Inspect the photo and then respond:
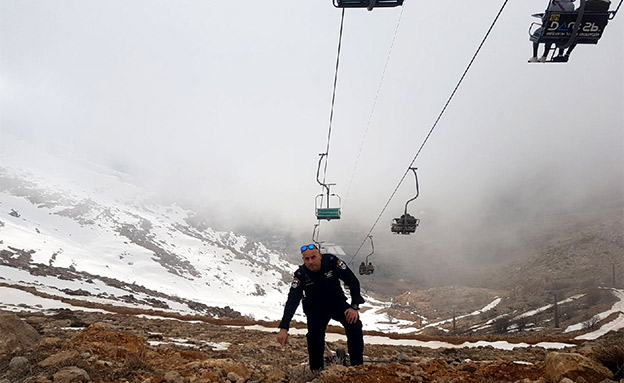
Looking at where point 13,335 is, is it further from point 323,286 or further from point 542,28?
point 542,28

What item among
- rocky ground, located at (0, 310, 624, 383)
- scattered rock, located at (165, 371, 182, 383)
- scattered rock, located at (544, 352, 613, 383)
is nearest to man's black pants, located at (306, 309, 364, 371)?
rocky ground, located at (0, 310, 624, 383)

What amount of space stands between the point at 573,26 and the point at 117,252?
316 feet

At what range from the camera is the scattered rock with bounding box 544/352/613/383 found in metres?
4.77

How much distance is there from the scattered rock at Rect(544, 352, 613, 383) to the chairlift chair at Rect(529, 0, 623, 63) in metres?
6.12

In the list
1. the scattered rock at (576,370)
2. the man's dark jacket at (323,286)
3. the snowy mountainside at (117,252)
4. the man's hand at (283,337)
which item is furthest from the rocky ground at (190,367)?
the snowy mountainside at (117,252)

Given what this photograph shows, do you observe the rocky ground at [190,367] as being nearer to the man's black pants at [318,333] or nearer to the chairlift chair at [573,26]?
the man's black pants at [318,333]

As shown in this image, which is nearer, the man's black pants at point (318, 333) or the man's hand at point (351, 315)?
the man's hand at point (351, 315)

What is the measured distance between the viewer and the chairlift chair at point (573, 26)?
24.8ft

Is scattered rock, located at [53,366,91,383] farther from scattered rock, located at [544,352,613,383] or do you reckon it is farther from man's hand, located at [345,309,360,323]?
scattered rock, located at [544,352,613,383]

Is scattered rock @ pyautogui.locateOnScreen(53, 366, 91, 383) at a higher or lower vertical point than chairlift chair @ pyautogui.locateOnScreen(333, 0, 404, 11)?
lower

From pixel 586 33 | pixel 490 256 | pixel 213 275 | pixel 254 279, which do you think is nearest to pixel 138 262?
pixel 213 275

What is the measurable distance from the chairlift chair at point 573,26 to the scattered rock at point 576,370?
6116 millimetres

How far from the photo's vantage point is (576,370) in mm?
4820

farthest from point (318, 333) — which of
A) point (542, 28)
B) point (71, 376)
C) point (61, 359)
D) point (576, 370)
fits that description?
point (542, 28)
